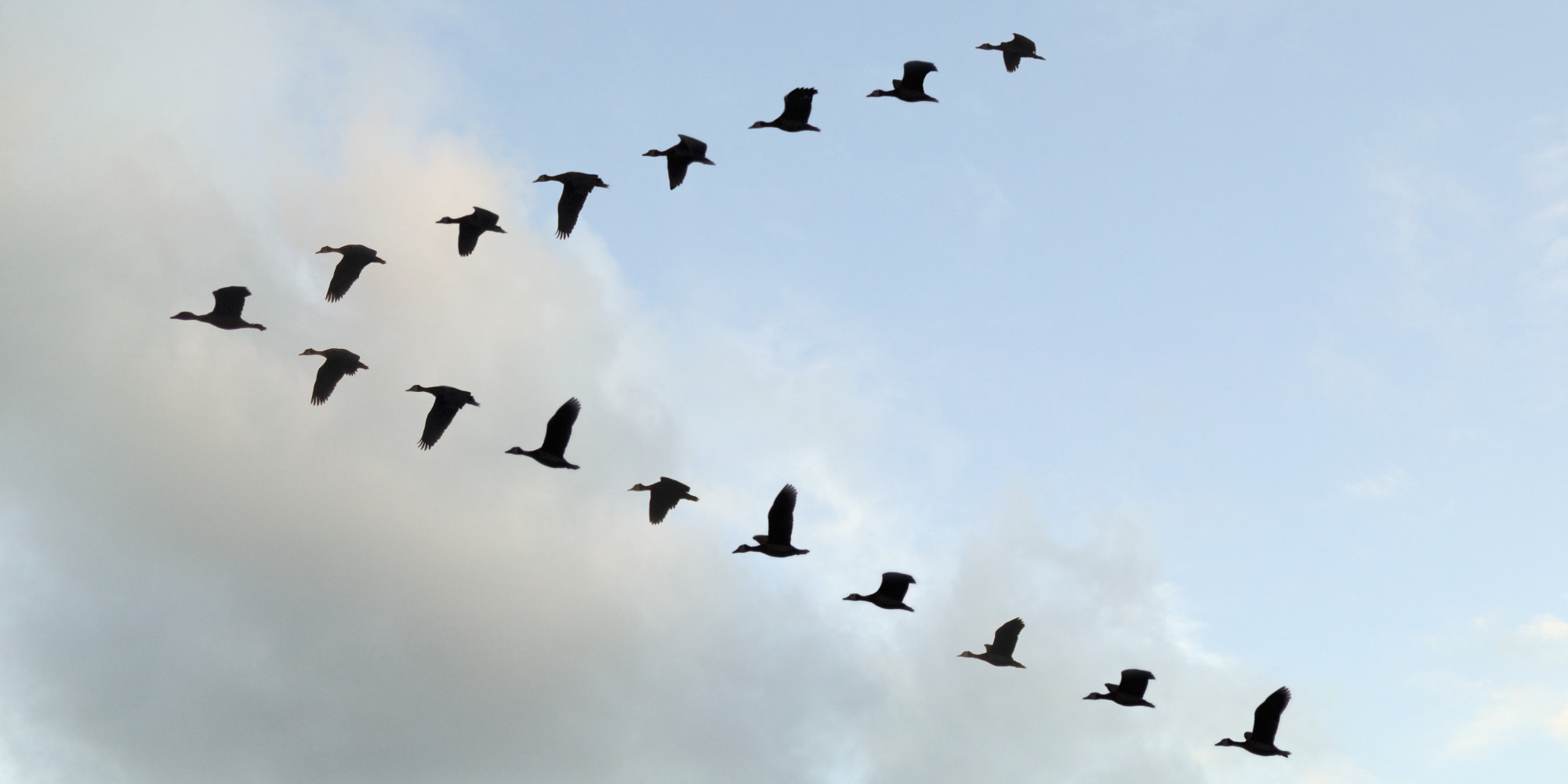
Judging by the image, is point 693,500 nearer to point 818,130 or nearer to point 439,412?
point 439,412

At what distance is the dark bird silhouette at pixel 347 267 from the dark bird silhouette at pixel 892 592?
15127mm

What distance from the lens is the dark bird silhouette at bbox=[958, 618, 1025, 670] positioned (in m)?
31.6

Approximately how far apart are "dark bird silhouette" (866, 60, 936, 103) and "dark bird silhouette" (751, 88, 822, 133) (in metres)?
2.50

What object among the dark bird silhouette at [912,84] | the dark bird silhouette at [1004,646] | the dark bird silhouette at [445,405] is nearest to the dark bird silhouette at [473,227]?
the dark bird silhouette at [445,405]

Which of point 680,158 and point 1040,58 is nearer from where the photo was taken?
point 680,158

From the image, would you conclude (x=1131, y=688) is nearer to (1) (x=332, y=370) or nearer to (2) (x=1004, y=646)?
(2) (x=1004, y=646)

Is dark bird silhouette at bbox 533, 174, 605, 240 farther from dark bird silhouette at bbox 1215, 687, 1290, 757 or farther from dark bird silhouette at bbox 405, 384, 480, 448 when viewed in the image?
dark bird silhouette at bbox 1215, 687, 1290, 757

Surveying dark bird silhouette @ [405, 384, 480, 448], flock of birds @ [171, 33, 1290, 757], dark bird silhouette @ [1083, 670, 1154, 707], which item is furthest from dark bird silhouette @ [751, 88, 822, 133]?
dark bird silhouette @ [1083, 670, 1154, 707]

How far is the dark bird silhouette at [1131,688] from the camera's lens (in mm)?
29719

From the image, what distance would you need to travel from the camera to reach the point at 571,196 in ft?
102

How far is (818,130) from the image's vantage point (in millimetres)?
30453

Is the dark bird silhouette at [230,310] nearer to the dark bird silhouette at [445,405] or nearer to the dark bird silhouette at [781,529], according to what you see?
the dark bird silhouette at [445,405]

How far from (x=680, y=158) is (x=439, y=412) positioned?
8200 mm

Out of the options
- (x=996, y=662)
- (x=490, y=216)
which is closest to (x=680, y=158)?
(x=490, y=216)
